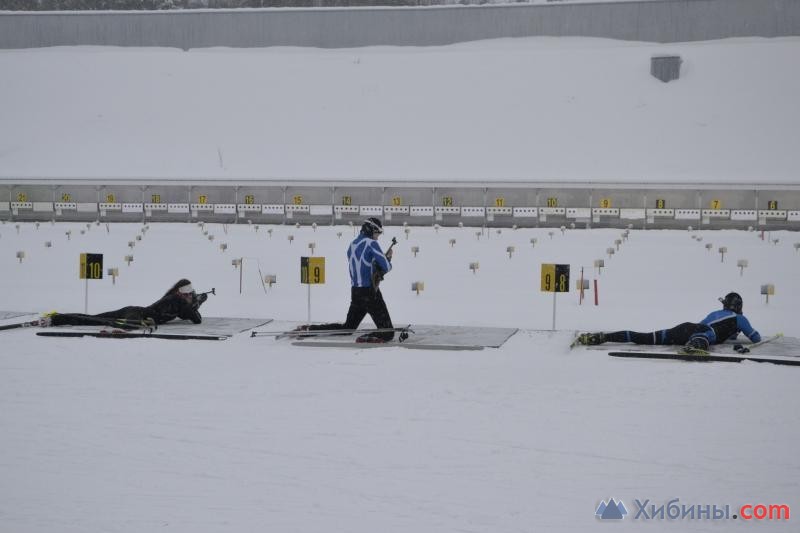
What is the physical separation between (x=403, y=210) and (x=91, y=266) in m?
19.5

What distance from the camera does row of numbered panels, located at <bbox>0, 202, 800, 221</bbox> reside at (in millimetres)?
27953

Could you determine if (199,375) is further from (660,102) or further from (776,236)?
(660,102)

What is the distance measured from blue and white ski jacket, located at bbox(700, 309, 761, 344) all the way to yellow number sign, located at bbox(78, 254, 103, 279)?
21.7ft

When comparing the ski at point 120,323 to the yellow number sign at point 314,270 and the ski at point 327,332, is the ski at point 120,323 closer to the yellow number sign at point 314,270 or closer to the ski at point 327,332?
the ski at point 327,332

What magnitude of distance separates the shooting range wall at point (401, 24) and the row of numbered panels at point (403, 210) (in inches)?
563

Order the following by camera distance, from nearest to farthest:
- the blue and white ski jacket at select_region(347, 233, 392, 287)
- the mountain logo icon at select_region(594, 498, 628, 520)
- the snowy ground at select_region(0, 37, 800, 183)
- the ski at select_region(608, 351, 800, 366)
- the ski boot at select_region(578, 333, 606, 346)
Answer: the mountain logo icon at select_region(594, 498, 628, 520) < the ski at select_region(608, 351, 800, 366) < the ski boot at select_region(578, 333, 606, 346) < the blue and white ski jacket at select_region(347, 233, 392, 287) < the snowy ground at select_region(0, 37, 800, 183)

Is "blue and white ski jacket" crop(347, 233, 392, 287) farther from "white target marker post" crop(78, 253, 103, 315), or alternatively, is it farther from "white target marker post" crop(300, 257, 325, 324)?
"white target marker post" crop(78, 253, 103, 315)

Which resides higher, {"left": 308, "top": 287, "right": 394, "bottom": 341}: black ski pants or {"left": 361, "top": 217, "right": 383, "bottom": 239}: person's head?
{"left": 361, "top": 217, "right": 383, "bottom": 239}: person's head

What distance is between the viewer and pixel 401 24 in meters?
41.8

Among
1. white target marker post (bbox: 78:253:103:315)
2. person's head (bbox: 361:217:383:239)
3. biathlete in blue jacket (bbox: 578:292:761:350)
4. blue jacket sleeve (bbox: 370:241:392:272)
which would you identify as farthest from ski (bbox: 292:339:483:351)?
white target marker post (bbox: 78:253:103:315)

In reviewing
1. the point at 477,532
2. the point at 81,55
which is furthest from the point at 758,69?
the point at 477,532

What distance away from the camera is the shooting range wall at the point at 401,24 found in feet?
129

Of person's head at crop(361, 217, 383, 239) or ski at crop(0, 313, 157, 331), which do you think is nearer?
person's head at crop(361, 217, 383, 239)

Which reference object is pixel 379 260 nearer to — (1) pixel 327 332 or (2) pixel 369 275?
(2) pixel 369 275
